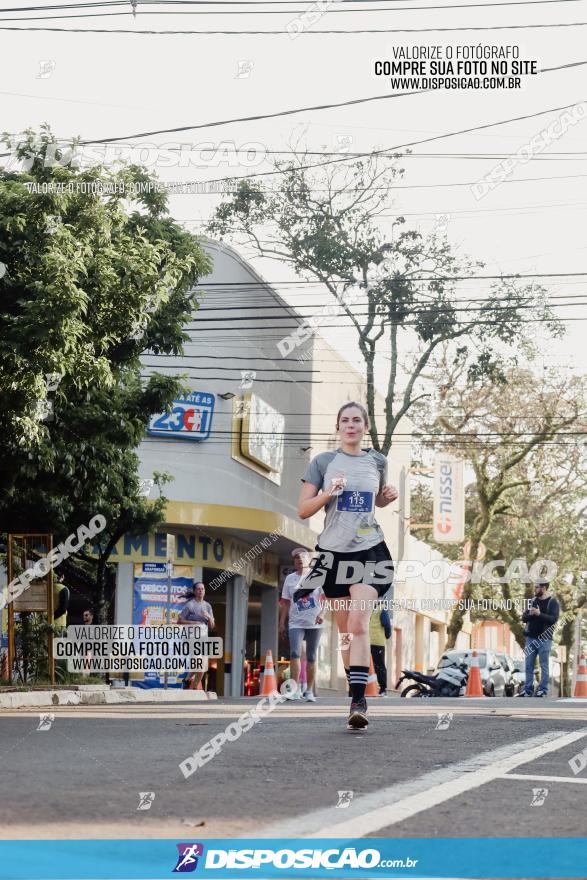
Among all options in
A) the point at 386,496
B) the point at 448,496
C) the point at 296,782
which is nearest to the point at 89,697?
the point at 386,496

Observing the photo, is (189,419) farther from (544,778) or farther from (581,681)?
(544,778)

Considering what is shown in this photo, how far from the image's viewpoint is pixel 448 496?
41.6m

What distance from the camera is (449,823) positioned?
13.2 ft

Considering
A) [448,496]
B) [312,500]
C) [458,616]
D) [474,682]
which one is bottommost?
[474,682]

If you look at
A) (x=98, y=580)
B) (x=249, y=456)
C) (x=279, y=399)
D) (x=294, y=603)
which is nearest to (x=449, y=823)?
(x=294, y=603)

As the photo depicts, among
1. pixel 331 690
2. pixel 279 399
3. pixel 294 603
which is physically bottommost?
pixel 331 690

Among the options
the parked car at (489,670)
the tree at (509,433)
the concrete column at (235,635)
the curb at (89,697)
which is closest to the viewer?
the curb at (89,697)

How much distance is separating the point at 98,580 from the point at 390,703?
774 cm

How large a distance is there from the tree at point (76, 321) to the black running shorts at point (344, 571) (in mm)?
5890

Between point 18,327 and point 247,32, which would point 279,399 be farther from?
point 18,327

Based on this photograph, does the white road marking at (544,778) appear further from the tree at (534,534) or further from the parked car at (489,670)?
the tree at (534,534)

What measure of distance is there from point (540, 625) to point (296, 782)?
1465 cm

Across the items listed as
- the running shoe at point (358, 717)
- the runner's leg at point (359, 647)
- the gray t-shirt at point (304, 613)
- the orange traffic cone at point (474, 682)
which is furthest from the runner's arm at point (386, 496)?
the orange traffic cone at point (474, 682)

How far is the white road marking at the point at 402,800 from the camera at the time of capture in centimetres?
387
